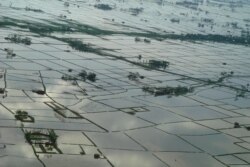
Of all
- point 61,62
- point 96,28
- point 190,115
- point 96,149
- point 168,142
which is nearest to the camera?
point 96,149

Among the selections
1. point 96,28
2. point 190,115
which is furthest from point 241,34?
point 190,115

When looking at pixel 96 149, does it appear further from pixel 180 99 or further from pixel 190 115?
pixel 180 99

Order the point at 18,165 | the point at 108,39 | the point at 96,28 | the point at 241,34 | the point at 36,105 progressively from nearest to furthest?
the point at 18,165 → the point at 36,105 → the point at 108,39 → the point at 96,28 → the point at 241,34

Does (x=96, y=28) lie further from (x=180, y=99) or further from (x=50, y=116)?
(x=50, y=116)

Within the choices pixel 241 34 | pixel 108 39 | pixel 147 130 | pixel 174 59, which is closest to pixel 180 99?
pixel 147 130

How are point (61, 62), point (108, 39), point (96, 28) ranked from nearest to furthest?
point (61, 62), point (108, 39), point (96, 28)

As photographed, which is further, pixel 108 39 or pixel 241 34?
pixel 241 34
